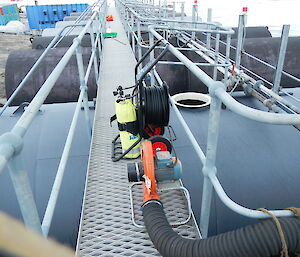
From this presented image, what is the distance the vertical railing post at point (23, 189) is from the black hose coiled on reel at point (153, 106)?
67.1 inches

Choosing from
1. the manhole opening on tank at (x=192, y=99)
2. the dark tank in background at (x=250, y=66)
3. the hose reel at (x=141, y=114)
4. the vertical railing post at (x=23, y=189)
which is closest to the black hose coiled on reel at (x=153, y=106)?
the hose reel at (x=141, y=114)

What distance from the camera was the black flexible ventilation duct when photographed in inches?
63.2

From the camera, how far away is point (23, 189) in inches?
45.6

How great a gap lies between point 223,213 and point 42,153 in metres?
2.17

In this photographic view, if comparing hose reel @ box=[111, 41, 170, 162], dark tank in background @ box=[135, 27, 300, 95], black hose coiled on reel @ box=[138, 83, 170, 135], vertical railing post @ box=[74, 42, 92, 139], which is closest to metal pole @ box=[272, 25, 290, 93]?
hose reel @ box=[111, 41, 170, 162]

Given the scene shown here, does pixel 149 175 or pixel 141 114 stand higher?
pixel 141 114

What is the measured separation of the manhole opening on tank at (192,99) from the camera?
4.37 meters

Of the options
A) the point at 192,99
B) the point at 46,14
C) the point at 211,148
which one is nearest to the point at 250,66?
the point at 192,99

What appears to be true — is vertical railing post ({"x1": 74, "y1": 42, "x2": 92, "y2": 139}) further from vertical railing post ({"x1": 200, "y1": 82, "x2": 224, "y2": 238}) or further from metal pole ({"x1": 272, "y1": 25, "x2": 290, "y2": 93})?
metal pole ({"x1": 272, "y1": 25, "x2": 290, "y2": 93})

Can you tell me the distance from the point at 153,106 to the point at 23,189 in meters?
1.82

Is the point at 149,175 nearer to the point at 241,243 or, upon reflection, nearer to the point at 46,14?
the point at 241,243

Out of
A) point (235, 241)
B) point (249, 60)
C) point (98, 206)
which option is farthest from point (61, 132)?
point (249, 60)

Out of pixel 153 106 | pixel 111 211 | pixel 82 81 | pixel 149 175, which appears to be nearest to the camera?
pixel 149 175

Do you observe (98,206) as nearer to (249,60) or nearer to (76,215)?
(76,215)
